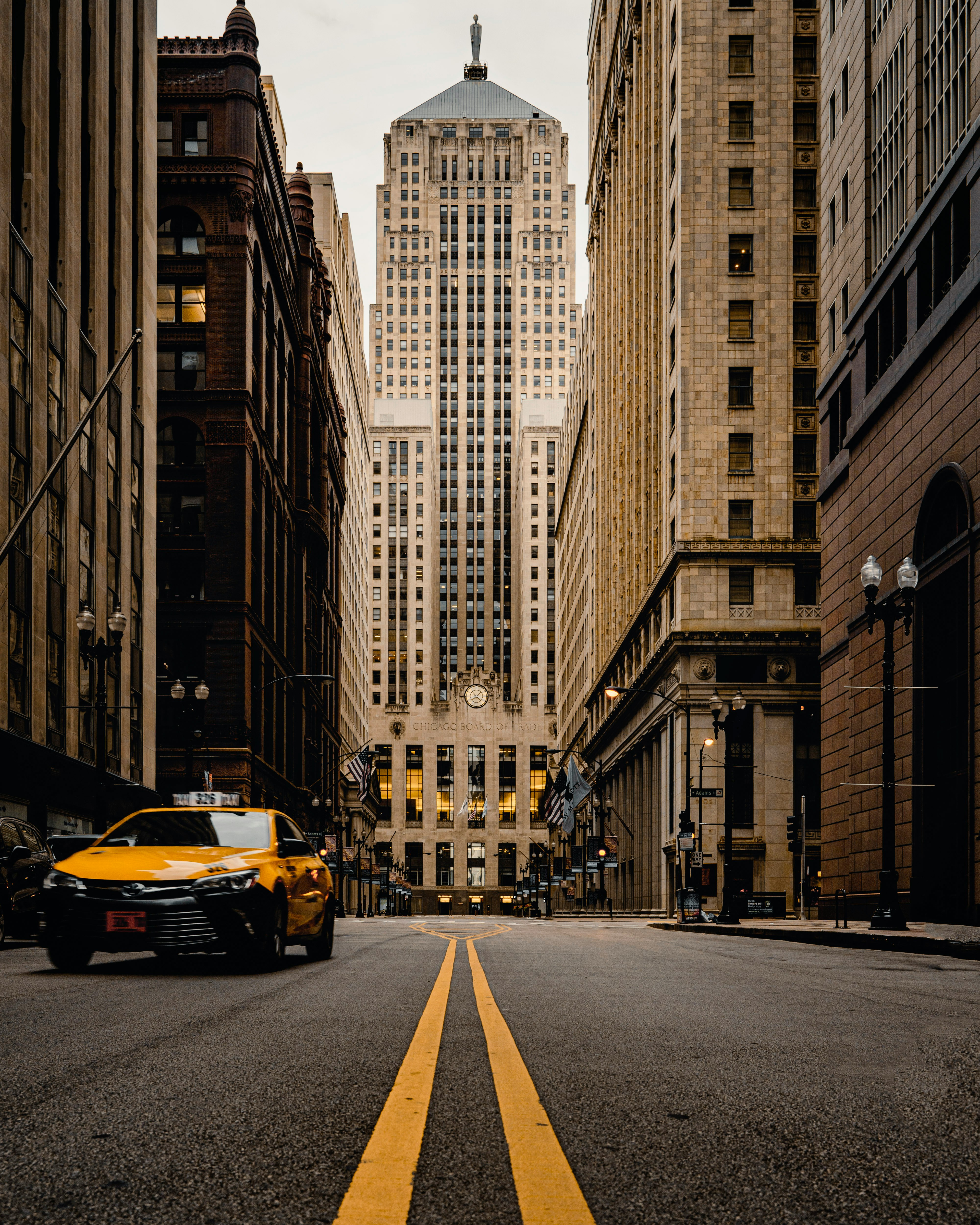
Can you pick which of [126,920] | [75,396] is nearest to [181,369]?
[75,396]

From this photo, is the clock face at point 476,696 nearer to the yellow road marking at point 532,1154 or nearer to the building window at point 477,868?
the building window at point 477,868

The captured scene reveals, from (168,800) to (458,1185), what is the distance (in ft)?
170

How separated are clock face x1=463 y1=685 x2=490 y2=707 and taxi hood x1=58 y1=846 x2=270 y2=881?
16229 centimetres

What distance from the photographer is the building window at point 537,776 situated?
174 metres

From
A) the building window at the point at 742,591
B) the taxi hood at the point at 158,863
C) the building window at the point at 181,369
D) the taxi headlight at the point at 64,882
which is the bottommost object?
the taxi headlight at the point at 64,882

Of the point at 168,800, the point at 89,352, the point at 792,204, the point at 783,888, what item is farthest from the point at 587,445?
the point at 89,352

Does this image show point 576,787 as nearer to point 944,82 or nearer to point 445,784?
point 944,82

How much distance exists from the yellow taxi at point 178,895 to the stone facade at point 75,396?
58.4ft

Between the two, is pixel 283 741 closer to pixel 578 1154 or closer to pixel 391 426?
pixel 578 1154

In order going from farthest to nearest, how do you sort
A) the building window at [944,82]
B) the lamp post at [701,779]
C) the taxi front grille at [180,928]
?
1. the lamp post at [701,779]
2. the building window at [944,82]
3. the taxi front grille at [180,928]

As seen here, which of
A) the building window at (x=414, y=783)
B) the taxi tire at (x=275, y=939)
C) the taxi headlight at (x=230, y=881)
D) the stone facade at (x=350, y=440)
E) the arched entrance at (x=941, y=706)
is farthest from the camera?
the building window at (x=414, y=783)

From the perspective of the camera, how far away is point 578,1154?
416 centimetres

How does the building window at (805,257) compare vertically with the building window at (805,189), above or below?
below

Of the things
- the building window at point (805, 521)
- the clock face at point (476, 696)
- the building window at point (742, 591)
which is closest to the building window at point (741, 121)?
the building window at point (805, 521)
